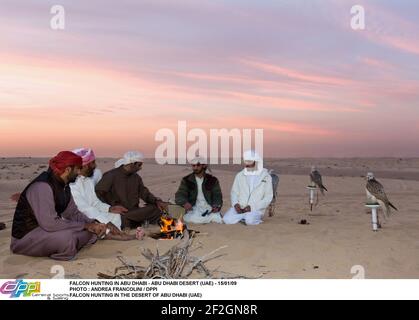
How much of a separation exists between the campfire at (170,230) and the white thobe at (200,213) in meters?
1.44

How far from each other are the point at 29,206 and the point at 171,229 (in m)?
2.40

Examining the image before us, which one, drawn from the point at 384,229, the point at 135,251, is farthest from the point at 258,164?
the point at 135,251

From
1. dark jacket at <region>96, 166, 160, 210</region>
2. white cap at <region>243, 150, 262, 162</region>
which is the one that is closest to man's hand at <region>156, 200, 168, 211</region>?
dark jacket at <region>96, 166, 160, 210</region>

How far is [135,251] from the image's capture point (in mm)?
7020

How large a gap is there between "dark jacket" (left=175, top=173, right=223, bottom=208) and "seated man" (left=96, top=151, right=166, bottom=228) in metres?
0.61

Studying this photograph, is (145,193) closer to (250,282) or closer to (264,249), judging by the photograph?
(264,249)

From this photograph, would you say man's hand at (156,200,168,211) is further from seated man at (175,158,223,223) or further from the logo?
the logo

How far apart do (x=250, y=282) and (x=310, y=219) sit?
5.98 m

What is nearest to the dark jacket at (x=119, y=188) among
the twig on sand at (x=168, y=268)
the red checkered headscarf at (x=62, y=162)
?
the red checkered headscarf at (x=62, y=162)

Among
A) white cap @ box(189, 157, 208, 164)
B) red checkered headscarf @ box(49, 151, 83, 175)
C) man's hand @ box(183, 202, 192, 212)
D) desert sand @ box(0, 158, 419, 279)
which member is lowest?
desert sand @ box(0, 158, 419, 279)

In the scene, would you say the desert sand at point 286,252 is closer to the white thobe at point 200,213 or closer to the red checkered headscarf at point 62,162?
the white thobe at point 200,213

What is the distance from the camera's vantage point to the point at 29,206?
248 inches

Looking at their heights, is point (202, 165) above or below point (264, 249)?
above

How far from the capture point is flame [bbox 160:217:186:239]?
787 cm
